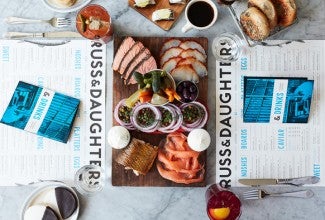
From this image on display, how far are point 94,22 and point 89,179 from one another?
406 millimetres

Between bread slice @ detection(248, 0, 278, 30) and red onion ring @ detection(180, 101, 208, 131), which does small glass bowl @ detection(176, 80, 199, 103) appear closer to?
red onion ring @ detection(180, 101, 208, 131)

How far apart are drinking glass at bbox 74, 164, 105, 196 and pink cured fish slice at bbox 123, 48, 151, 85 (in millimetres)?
242

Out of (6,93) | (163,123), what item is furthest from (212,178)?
(6,93)

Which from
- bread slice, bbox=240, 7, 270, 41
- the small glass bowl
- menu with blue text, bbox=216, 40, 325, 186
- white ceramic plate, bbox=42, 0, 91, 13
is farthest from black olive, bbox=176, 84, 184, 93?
white ceramic plate, bbox=42, 0, 91, 13

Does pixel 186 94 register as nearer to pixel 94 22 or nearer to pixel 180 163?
pixel 180 163

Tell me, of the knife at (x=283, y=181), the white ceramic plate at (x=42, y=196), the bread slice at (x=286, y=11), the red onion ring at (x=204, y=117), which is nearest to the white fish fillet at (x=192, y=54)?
the red onion ring at (x=204, y=117)

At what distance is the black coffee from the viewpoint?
1314 mm

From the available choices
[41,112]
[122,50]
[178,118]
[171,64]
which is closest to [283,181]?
[178,118]

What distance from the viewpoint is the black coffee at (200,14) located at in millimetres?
1314

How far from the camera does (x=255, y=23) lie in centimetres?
128

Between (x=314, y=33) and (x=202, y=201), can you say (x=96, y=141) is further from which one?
(x=314, y=33)

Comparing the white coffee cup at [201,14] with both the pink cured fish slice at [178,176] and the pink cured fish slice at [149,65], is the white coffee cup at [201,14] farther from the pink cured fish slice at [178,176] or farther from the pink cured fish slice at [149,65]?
the pink cured fish slice at [178,176]

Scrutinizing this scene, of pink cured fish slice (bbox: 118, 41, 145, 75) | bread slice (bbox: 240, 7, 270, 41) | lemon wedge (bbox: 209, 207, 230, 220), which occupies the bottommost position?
lemon wedge (bbox: 209, 207, 230, 220)

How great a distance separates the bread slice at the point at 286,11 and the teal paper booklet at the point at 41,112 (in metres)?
0.57
